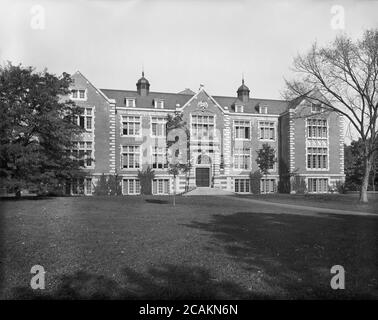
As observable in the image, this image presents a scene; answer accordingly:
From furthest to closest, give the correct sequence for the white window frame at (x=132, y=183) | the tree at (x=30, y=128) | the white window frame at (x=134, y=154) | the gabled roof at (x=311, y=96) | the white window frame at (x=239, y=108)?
the white window frame at (x=239, y=108)
the white window frame at (x=134, y=154)
the white window frame at (x=132, y=183)
the gabled roof at (x=311, y=96)
the tree at (x=30, y=128)

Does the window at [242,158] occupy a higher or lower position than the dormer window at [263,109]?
lower

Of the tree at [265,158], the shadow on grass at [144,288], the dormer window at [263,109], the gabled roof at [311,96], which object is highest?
the dormer window at [263,109]

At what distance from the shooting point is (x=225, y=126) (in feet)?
155

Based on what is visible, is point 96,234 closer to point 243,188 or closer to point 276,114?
point 243,188

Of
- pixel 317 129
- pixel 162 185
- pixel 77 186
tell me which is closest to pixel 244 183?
pixel 162 185

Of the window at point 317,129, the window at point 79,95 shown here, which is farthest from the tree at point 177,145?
the window at point 317,129

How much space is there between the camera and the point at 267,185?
49219mm

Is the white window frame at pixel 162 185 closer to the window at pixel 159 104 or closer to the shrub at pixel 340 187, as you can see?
the window at pixel 159 104

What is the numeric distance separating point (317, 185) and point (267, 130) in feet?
32.1

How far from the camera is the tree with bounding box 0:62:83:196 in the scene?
24625 mm

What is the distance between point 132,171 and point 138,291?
3806 centimetres

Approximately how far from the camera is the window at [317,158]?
48688mm

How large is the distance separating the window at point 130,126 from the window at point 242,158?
42.8 feet
